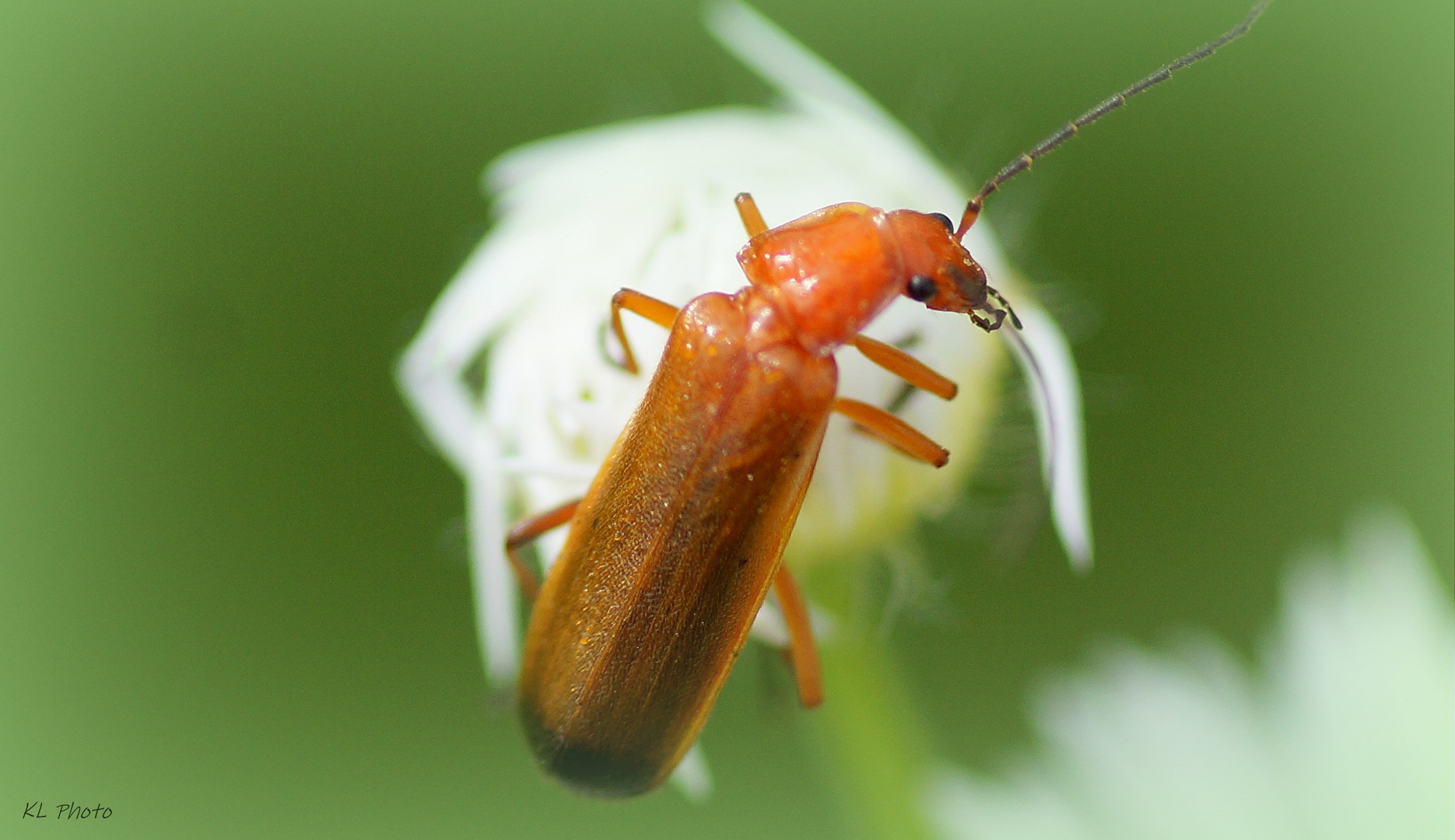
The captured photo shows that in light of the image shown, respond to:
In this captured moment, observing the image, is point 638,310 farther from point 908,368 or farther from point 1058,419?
point 1058,419

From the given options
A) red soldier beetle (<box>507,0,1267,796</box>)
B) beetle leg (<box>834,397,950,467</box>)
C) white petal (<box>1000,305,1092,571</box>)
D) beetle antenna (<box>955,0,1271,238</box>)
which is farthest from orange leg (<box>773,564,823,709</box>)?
beetle antenna (<box>955,0,1271,238</box>)

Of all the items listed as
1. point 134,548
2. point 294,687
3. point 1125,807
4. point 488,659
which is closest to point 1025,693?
Answer: point 1125,807

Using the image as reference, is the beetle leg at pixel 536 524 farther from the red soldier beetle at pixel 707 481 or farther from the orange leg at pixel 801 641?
the orange leg at pixel 801 641

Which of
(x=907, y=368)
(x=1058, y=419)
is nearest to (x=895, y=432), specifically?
(x=907, y=368)

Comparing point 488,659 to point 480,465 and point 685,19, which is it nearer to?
point 480,465

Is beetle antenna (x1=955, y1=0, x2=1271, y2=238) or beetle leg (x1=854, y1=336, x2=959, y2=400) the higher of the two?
beetle antenna (x1=955, y1=0, x2=1271, y2=238)

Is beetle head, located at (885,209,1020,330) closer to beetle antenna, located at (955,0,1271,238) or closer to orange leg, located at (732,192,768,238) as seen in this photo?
beetle antenna, located at (955,0,1271,238)

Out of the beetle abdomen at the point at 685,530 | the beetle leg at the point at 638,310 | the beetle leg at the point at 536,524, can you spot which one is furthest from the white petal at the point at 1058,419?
the beetle leg at the point at 536,524
